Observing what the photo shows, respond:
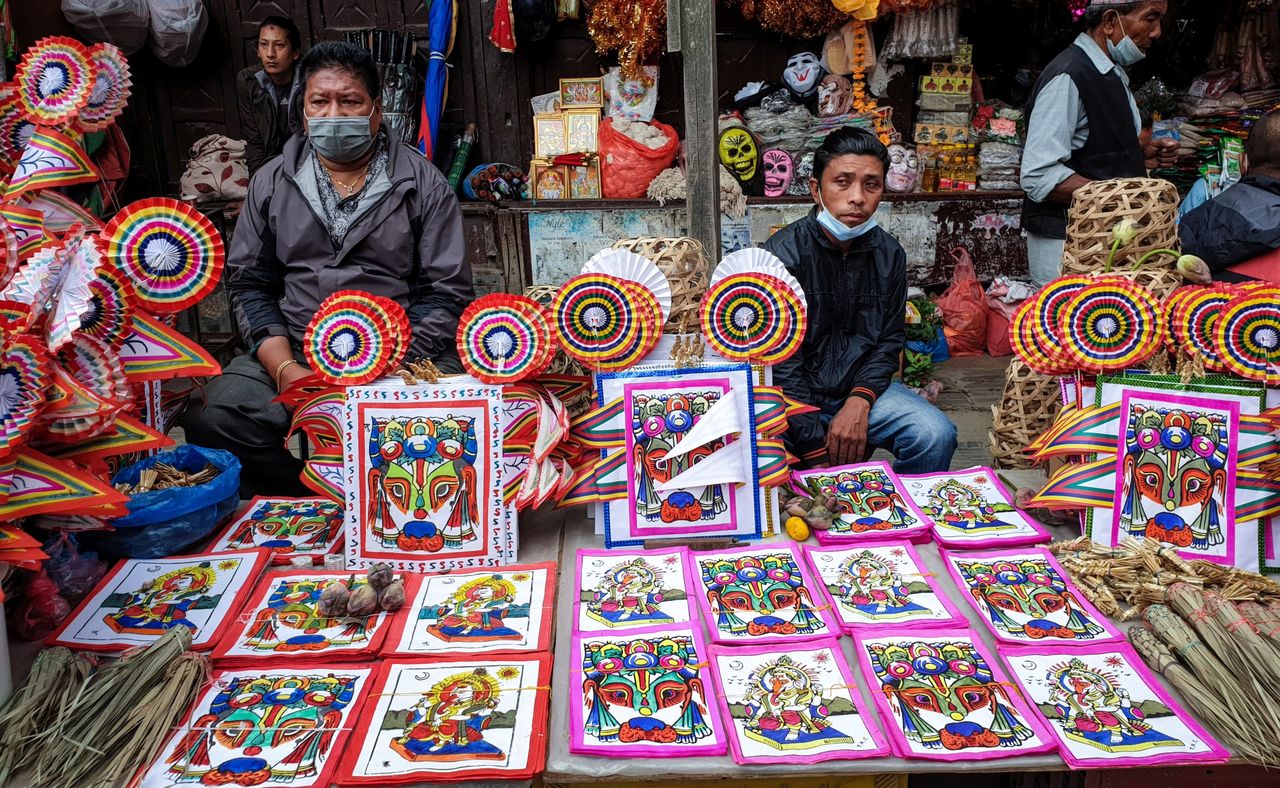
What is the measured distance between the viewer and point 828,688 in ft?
5.88

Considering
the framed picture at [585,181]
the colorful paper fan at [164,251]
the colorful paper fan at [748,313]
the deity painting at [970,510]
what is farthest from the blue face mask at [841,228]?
the framed picture at [585,181]

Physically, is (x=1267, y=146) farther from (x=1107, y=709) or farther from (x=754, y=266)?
(x=1107, y=709)

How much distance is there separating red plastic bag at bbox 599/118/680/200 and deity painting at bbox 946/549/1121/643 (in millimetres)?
3867

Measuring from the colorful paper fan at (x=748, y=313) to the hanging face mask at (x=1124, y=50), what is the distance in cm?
221

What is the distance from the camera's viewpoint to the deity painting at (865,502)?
2.33 meters

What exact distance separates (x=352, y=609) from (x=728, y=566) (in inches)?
34.0

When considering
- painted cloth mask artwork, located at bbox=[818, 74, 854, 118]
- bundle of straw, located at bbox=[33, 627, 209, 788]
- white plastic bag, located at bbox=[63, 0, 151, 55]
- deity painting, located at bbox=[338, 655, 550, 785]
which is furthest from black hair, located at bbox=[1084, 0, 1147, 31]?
white plastic bag, located at bbox=[63, 0, 151, 55]

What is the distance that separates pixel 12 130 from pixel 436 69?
3683mm

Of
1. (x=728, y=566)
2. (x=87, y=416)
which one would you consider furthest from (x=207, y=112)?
(x=728, y=566)

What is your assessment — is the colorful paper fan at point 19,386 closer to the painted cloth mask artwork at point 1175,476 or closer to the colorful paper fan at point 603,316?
the colorful paper fan at point 603,316

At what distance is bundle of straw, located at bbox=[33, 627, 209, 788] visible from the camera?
1.59 m

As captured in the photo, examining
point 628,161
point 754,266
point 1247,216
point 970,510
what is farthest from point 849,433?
point 628,161

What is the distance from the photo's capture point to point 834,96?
5.75 metres

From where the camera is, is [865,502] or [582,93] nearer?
[865,502]
